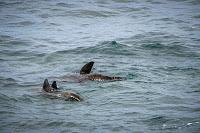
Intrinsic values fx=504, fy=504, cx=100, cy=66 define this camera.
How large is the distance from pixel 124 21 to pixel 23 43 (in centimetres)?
673

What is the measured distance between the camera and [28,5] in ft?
101

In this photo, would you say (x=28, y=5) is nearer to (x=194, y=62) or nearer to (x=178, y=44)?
(x=178, y=44)

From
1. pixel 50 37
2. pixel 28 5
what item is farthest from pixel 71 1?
pixel 50 37

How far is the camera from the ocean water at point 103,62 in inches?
456

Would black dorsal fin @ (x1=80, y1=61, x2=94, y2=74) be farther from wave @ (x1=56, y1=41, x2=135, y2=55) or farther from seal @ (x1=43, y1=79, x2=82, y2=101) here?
wave @ (x1=56, y1=41, x2=135, y2=55)

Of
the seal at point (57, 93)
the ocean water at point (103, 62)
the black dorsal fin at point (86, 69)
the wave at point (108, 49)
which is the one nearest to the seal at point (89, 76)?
the black dorsal fin at point (86, 69)

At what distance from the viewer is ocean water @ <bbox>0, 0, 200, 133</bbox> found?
38.0 ft

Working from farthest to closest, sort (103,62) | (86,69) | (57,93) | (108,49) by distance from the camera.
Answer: (108,49) < (103,62) < (86,69) < (57,93)

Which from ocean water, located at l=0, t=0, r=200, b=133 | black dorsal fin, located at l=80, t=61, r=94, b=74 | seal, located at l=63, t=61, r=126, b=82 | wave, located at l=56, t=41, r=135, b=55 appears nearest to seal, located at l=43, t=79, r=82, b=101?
ocean water, located at l=0, t=0, r=200, b=133

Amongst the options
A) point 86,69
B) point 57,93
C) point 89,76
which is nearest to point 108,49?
point 86,69

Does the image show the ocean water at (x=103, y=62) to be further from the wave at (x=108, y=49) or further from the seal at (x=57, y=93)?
the seal at (x=57, y=93)

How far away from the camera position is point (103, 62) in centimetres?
1800

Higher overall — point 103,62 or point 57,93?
point 57,93

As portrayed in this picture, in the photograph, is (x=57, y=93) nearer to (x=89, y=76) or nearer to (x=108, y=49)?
(x=89, y=76)
